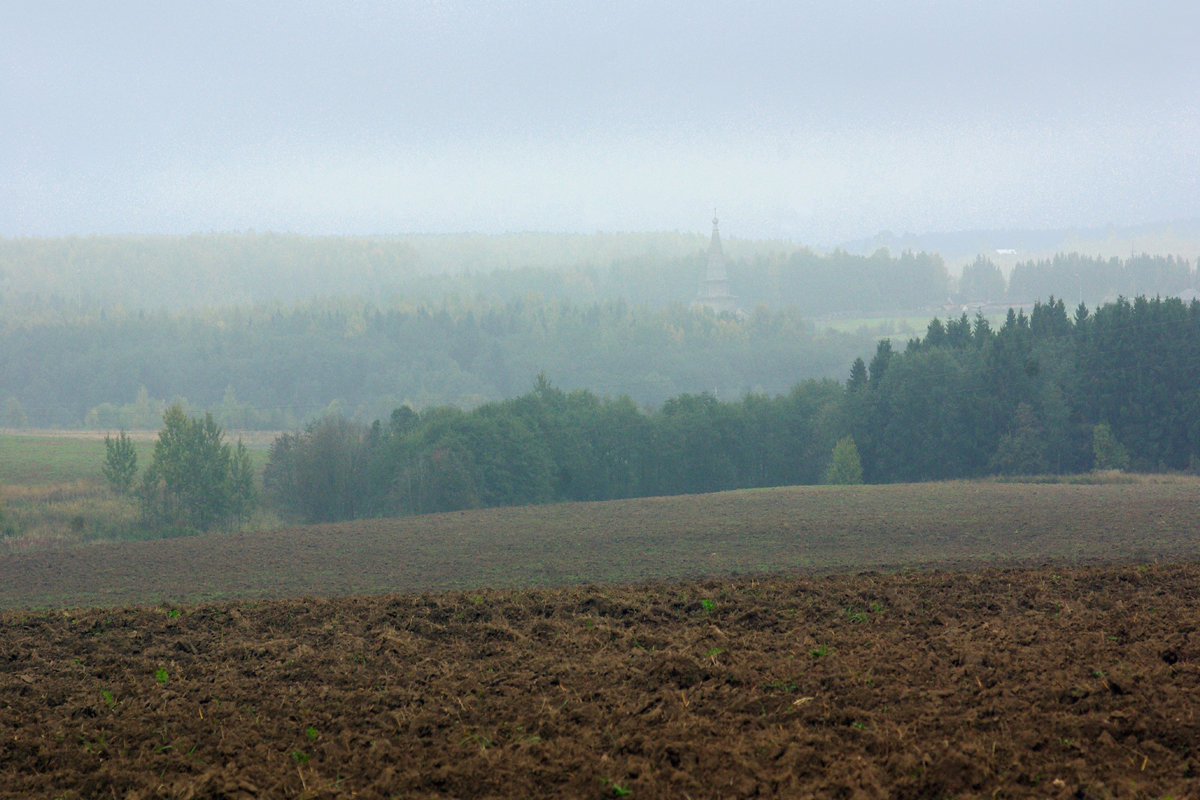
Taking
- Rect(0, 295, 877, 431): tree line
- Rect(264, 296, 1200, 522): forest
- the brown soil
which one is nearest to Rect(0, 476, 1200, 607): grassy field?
the brown soil

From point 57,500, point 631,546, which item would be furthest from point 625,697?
point 57,500

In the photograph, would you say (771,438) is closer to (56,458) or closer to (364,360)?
(56,458)

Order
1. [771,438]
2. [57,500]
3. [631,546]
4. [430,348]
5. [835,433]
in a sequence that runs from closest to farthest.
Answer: [631,546]
[57,500]
[835,433]
[771,438]
[430,348]

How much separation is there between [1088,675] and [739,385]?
12011 cm

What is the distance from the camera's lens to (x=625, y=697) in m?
10.0

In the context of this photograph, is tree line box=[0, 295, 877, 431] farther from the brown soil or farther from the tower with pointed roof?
the brown soil

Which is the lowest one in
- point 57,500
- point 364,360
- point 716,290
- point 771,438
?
point 57,500

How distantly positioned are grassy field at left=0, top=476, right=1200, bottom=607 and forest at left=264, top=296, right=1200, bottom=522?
17383 millimetres

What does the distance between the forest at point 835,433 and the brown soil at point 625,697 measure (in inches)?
1732

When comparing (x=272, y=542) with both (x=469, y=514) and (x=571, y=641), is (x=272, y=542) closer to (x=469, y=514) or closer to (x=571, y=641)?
(x=469, y=514)

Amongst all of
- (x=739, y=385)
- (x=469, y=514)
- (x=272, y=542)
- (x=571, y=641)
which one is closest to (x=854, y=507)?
(x=469, y=514)

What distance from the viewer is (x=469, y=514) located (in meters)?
43.7

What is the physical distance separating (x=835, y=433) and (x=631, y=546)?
133 feet

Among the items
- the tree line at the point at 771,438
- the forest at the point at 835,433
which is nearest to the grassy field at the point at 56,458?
the tree line at the point at 771,438
